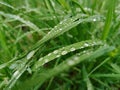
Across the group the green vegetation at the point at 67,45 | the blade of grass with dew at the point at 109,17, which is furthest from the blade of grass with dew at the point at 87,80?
the blade of grass with dew at the point at 109,17

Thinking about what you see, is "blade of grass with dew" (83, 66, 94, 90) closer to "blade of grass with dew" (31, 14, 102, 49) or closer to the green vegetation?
the green vegetation

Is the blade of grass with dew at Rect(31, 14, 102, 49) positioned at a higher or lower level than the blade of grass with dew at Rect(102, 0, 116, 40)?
higher

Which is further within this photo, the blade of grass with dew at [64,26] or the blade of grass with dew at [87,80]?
the blade of grass with dew at [87,80]

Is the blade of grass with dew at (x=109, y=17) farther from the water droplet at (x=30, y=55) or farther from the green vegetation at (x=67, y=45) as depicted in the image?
the water droplet at (x=30, y=55)

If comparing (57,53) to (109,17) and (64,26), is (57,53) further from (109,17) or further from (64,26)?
(109,17)

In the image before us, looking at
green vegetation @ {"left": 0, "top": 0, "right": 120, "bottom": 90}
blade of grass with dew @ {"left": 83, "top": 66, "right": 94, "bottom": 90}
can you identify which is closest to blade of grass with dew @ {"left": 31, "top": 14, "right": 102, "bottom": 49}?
green vegetation @ {"left": 0, "top": 0, "right": 120, "bottom": 90}

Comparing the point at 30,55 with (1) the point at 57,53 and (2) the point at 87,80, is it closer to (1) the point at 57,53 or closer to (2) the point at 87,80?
(1) the point at 57,53

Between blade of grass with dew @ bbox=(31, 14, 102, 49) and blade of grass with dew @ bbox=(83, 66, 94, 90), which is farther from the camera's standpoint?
blade of grass with dew @ bbox=(83, 66, 94, 90)

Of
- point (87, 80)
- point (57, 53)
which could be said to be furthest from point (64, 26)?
point (87, 80)

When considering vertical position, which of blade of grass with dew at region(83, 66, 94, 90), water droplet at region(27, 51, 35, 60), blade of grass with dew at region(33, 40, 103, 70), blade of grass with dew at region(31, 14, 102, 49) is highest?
blade of grass with dew at region(31, 14, 102, 49)

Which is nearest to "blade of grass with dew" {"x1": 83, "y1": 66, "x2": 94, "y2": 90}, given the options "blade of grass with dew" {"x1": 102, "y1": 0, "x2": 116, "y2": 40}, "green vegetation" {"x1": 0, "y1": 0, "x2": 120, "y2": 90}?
"green vegetation" {"x1": 0, "y1": 0, "x2": 120, "y2": 90}

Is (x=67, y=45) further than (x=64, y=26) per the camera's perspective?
Yes

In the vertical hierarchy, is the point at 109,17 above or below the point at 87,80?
above
